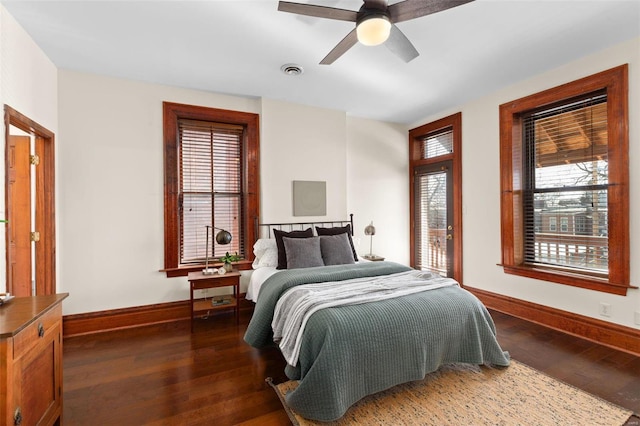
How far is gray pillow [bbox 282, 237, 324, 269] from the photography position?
3.23 m

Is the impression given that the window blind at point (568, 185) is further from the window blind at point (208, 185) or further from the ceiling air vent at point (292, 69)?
the window blind at point (208, 185)

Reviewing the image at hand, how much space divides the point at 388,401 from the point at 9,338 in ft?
6.74

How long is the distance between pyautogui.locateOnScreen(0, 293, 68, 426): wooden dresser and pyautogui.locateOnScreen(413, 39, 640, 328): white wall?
4.32 metres

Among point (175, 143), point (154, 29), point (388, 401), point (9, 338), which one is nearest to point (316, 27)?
point (154, 29)

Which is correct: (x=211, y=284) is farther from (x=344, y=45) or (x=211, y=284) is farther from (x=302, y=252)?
(x=344, y=45)

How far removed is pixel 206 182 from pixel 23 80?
182 centimetres

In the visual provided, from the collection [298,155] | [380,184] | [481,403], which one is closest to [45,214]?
[298,155]

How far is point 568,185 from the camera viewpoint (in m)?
3.16

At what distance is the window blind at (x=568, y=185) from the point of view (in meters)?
2.93

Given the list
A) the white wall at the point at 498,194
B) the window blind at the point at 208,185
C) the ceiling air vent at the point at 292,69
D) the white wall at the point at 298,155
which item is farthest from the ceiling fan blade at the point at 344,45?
the white wall at the point at 498,194

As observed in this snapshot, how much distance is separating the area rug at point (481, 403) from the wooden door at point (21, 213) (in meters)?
2.65

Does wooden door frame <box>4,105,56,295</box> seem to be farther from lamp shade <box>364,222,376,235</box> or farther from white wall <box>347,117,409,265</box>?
lamp shade <box>364,222,376,235</box>

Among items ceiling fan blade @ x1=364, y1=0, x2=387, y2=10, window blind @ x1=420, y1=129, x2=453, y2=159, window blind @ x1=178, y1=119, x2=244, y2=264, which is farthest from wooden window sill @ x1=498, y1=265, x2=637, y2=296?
window blind @ x1=178, y1=119, x2=244, y2=264

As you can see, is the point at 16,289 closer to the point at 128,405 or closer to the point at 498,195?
the point at 128,405
